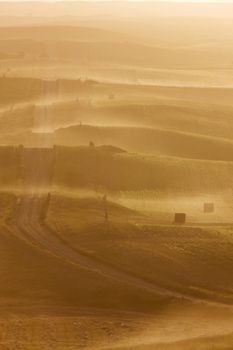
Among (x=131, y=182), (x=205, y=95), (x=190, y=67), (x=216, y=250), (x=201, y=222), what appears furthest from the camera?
(x=190, y=67)

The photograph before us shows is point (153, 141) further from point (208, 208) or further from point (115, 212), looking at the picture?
point (115, 212)

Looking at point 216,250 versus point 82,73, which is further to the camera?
point 82,73

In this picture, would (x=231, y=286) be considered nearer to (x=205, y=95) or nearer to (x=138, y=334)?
(x=138, y=334)

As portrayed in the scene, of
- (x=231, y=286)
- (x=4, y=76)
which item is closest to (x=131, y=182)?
(x=231, y=286)

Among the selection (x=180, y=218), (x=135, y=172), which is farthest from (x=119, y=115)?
(x=180, y=218)

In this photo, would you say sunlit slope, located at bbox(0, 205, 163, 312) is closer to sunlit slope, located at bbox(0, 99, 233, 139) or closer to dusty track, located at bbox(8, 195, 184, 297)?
dusty track, located at bbox(8, 195, 184, 297)

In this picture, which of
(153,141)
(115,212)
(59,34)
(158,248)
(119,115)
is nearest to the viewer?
(158,248)
